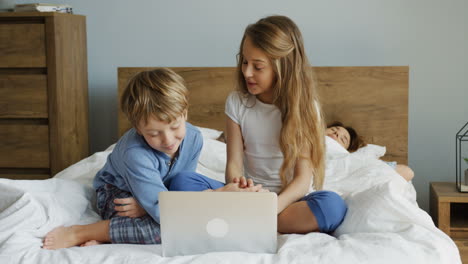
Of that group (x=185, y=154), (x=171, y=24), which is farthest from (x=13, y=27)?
(x=185, y=154)

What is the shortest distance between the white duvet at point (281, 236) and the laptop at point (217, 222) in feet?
0.13

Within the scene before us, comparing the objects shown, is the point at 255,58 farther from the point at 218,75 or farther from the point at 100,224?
the point at 218,75

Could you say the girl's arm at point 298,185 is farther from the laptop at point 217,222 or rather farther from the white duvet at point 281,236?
the laptop at point 217,222

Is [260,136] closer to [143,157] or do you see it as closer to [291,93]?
[291,93]

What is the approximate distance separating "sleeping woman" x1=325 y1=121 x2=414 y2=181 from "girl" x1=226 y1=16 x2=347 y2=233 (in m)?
0.86

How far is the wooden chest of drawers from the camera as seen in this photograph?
2.74 m

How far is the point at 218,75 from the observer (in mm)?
2799

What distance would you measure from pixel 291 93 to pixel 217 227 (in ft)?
1.90

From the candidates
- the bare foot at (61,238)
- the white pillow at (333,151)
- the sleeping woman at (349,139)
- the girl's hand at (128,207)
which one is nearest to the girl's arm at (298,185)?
the girl's hand at (128,207)

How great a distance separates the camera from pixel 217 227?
48.3 inches

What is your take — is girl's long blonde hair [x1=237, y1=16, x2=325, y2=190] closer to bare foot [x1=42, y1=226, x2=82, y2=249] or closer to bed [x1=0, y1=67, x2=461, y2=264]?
bed [x1=0, y1=67, x2=461, y2=264]

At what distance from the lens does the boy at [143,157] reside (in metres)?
1.39

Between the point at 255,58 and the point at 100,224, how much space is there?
25.9 inches

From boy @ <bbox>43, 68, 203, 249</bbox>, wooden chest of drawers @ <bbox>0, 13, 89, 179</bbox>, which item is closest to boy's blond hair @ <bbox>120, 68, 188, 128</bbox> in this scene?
boy @ <bbox>43, 68, 203, 249</bbox>
